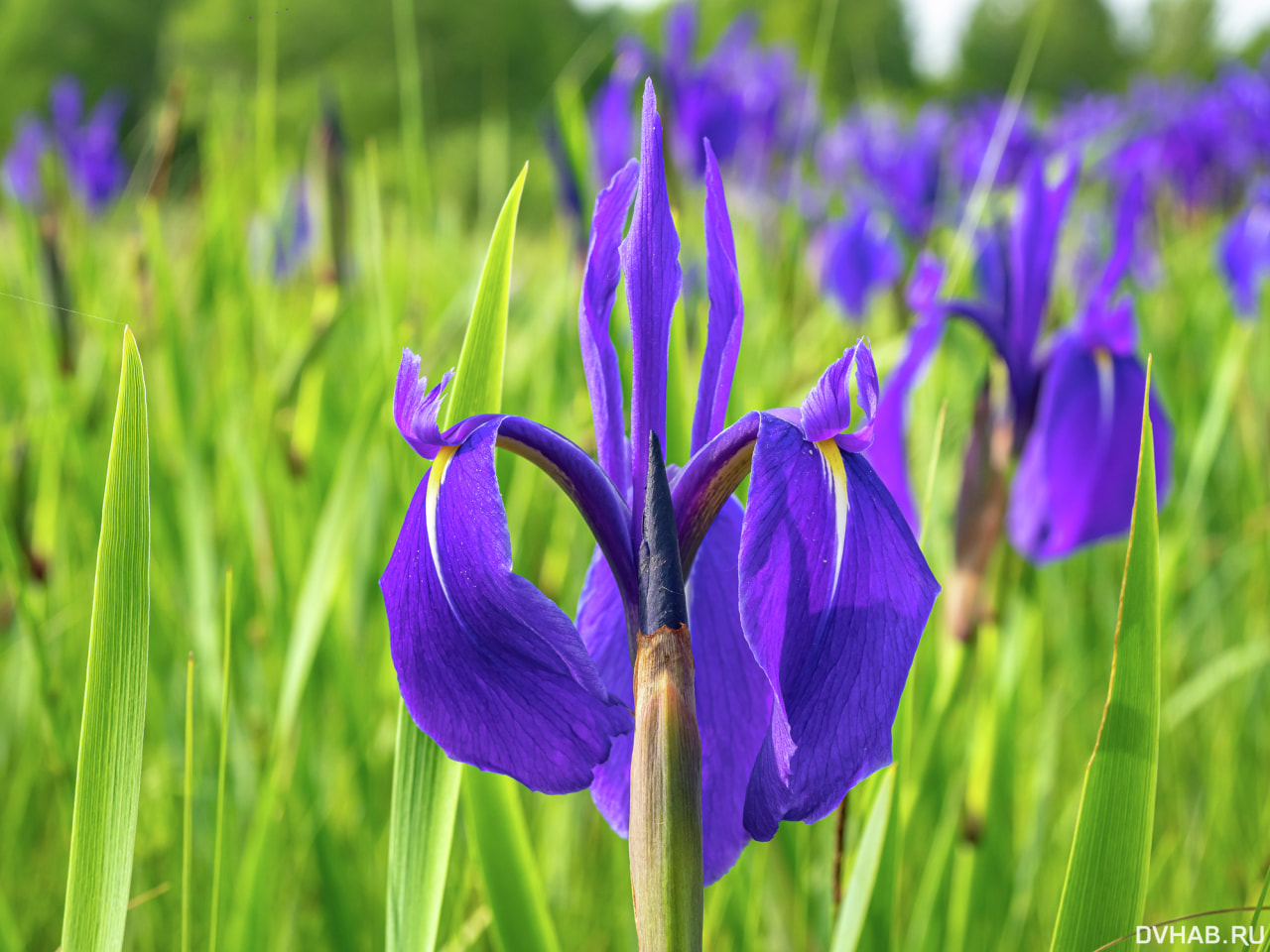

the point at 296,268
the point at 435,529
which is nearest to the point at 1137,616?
the point at 435,529

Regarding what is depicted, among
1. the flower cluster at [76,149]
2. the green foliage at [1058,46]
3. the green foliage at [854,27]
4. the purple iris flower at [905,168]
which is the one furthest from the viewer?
the green foliage at [1058,46]

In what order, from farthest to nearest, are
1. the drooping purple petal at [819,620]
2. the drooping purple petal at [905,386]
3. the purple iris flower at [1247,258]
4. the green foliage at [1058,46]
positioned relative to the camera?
the green foliage at [1058,46] < the purple iris flower at [1247,258] < the drooping purple petal at [905,386] < the drooping purple petal at [819,620]

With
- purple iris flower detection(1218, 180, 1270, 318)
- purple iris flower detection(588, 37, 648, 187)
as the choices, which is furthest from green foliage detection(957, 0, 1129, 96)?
purple iris flower detection(588, 37, 648, 187)

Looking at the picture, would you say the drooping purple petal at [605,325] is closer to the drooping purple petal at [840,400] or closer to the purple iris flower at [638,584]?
the purple iris flower at [638,584]

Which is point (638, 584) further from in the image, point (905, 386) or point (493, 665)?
point (905, 386)

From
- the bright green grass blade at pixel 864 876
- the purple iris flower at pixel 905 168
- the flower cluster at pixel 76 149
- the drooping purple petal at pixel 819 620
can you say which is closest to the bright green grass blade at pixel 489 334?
the drooping purple petal at pixel 819 620
